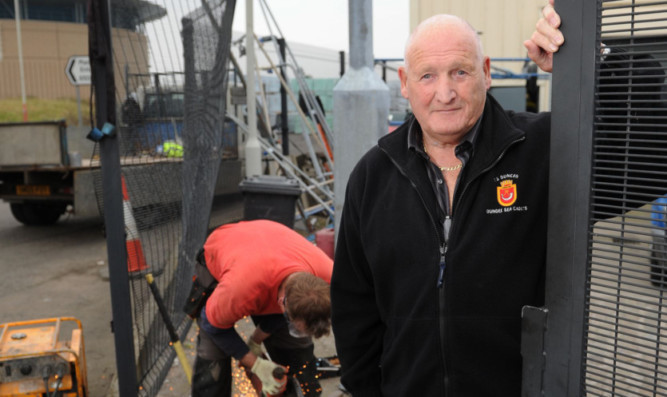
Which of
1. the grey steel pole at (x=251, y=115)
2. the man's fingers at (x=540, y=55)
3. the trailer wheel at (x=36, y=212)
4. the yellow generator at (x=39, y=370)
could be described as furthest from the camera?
the trailer wheel at (x=36, y=212)

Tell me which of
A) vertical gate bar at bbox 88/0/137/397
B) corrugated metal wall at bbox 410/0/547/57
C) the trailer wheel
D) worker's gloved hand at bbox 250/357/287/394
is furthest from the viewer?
corrugated metal wall at bbox 410/0/547/57

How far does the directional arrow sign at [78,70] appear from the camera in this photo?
7850 millimetres

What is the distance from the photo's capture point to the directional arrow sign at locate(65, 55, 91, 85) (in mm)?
7850

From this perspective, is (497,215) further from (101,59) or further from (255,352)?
(255,352)

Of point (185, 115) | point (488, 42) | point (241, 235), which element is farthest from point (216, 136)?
point (488, 42)

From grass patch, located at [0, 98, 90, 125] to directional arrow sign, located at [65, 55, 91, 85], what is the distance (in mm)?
17723

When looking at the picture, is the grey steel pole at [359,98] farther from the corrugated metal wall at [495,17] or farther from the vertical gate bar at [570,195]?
the corrugated metal wall at [495,17]

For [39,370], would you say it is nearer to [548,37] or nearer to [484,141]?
[484,141]

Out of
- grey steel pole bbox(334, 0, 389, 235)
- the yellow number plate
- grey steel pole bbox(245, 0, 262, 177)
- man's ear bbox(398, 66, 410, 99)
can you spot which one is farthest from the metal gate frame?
the yellow number plate

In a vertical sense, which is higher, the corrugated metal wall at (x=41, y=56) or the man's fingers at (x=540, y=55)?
the corrugated metal wall at (x=41, y=56)

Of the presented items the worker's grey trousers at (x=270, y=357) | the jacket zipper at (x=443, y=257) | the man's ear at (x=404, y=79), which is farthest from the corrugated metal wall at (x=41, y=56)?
the jacket zipper at (x=443, y=257)

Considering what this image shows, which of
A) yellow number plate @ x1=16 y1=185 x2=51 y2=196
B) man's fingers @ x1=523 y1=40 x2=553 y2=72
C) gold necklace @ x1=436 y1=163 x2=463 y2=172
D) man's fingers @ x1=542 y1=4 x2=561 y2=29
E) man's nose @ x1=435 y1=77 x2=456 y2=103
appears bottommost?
yellow number plate @ x1=16 y1=185 x2=51 y2=196

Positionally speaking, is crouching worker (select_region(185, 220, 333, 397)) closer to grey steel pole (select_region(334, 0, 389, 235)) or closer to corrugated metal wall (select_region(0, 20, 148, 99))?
grey steel pole (select_region(334, 0, 389, 235))

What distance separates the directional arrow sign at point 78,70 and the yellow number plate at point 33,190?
1691mm
